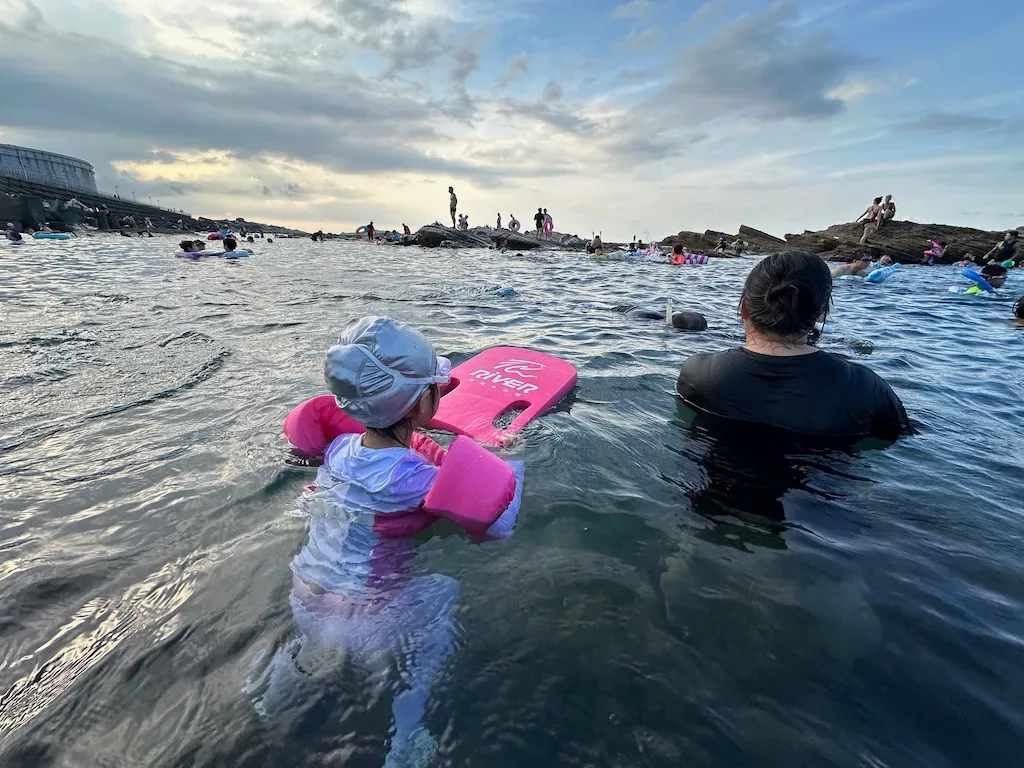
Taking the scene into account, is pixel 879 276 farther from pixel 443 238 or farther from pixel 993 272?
pixel 443 238

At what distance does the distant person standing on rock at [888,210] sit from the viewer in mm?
35656

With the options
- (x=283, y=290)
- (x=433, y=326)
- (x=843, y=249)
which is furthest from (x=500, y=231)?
(x=433, y=326)

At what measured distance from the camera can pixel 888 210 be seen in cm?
3681

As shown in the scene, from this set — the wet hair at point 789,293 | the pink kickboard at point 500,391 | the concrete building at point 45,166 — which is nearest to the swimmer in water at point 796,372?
the wet hair at point 789,293

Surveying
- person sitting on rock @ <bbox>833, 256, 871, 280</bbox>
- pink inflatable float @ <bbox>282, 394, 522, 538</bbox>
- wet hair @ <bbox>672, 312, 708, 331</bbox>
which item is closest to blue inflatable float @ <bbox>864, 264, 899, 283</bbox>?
person sitting on rock @ <bbox>833, 256, 871, 280</bbox>

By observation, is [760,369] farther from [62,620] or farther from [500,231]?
[500,231]

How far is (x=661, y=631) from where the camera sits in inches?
90.0

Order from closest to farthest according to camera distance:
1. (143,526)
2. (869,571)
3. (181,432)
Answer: (869,571), (143,526), (181,432)

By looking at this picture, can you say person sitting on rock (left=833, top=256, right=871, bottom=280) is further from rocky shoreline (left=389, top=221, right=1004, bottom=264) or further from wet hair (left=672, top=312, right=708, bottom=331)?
wet hair (left=672, top=312, right=708, bottom=331)

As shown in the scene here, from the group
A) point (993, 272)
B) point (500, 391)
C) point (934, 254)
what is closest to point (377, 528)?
point (500, 391)

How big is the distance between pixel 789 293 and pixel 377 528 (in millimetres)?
3165

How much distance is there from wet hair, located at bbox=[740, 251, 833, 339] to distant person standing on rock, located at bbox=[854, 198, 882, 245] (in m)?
38.9

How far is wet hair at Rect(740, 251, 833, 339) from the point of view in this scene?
364 cm

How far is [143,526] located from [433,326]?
637 cm
